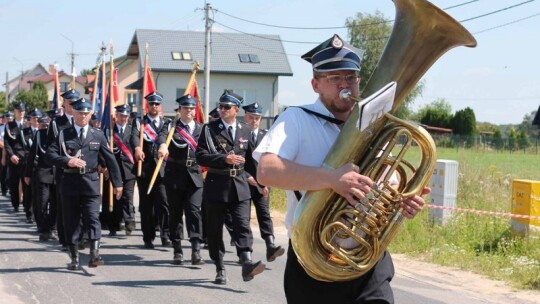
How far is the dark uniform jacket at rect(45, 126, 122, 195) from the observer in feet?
31.9

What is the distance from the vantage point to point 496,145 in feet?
194

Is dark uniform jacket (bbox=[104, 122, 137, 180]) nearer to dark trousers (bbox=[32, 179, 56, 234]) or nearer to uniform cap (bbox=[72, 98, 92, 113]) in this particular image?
dark trousers (bbox=[32, 179, 56, 234])

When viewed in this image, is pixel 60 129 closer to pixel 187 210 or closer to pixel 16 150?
pixel 187 210

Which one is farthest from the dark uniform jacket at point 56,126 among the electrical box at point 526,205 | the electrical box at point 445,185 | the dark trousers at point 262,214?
the electrical box at point 526,205

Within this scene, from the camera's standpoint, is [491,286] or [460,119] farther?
[460,119]

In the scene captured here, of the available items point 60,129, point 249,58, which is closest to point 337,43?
point 60,129

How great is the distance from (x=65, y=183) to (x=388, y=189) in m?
6.62

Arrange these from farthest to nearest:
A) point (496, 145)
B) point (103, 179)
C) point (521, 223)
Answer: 1. point (496, 145)
2. point (103, 179)
3. point (521, 223)

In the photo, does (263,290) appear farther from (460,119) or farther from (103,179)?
(460,119)

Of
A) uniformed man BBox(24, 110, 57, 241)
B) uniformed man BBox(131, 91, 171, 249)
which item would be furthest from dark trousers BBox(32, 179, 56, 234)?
uniformed man BBox(131, 91, 171, 249)

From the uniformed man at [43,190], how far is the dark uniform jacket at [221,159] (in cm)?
430

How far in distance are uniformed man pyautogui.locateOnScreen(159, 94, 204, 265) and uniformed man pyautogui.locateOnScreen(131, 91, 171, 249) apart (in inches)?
32.4

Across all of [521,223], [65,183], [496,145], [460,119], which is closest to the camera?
[65,183]

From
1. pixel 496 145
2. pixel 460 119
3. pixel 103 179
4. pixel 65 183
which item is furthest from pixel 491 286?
pixel 460 119
